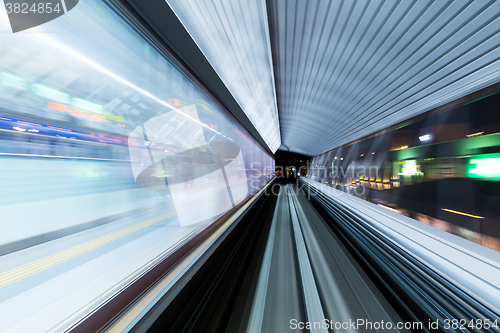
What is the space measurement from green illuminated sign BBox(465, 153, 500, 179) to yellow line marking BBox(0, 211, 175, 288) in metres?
5.23

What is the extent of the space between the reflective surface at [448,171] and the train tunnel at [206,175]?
0.03 m

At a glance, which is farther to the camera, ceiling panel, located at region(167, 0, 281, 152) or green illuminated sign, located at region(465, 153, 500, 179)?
green illuminated sign, located at region(465, 153, 500, 179)

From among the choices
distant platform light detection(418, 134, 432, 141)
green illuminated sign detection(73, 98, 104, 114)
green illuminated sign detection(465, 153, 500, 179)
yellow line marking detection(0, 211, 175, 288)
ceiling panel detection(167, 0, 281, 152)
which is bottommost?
yellow line marking detection(0, 211, 175, 288)

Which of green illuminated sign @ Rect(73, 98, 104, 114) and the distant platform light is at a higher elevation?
the distant platform light

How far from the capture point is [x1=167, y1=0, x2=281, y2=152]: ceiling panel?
1.73 meters

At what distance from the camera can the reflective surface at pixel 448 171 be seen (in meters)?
2.56

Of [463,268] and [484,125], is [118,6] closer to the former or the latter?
[463,268]

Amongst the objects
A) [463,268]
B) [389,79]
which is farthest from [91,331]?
[389,79]

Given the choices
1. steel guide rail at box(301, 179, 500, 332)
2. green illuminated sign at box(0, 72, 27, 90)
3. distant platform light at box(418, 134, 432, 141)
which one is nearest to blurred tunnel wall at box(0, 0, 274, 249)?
green illuminated sign at box(0, 72, 27, 90)

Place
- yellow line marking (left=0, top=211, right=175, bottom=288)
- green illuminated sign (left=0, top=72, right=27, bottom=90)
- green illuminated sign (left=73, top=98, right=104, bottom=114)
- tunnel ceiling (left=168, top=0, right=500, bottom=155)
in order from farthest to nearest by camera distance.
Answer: tunnel ceiling (left=168, top=0, right=500, bottom=155)
green illuminated sign (left=73, top=98, right=104, bottom=114)
yellow line marking (left=0, top=211, right=175, bottom=288)
green illuminated sign (left=0, top=72, right=27, bottom=90)

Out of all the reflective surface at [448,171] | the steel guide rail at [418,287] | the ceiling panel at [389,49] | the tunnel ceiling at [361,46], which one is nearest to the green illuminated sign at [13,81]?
the tunnel ceiling at [361,46]

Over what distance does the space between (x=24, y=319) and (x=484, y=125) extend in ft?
18.8

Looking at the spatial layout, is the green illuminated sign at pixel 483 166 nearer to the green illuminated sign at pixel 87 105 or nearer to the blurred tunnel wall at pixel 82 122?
the blurred tunnel wall at pixel 82 122

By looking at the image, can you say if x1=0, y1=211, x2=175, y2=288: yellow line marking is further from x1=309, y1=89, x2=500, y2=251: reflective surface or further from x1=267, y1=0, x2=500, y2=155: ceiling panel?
x1=309, y1=89, x2=500, y2=251: reflective surface
